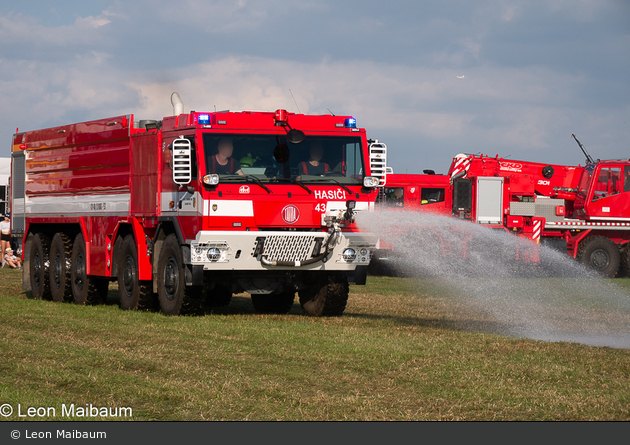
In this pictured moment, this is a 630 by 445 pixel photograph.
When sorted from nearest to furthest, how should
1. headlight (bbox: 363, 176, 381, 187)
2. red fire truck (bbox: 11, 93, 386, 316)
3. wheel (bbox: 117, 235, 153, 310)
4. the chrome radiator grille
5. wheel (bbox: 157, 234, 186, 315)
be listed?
red fire truck (bbox: 11, 93, 386, 316) → the chrome radiator grille → headlight (bbox: 363, 176, 381, 187) → wheel (bbox: 157, 234, 186, 315) → wheel (bbox: 117, 235, 153, 310)

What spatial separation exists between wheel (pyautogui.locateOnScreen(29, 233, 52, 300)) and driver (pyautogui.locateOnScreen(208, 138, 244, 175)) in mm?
6506

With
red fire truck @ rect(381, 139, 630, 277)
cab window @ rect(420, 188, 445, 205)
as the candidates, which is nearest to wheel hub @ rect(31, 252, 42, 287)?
red fire truck @ rect(381, 139, 630, 277)

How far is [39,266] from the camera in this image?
698 inches

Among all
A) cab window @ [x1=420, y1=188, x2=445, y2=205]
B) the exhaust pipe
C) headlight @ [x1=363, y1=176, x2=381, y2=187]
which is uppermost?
the exhaust pipe

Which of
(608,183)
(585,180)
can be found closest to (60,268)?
(585,180)

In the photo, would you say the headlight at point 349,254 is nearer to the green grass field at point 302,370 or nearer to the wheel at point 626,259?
the green grass field at point 302,370

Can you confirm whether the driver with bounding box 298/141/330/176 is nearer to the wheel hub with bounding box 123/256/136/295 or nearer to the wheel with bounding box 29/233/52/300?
the wheel hub with bounding box 123/256/136/295

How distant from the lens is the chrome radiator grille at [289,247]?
41.1 ft

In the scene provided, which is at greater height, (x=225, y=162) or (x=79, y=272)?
(x=225, y=162)

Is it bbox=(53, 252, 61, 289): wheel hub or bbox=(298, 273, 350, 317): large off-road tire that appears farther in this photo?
bbox=(53, 252, 61, 289): wheel hub

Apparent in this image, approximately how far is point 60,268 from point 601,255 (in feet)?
54.9

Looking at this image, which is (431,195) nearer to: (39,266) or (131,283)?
(39,266)

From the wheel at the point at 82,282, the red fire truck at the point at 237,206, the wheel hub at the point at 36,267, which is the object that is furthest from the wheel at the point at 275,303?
the wheel hub at the point at 36,267

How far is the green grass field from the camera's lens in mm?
6883
